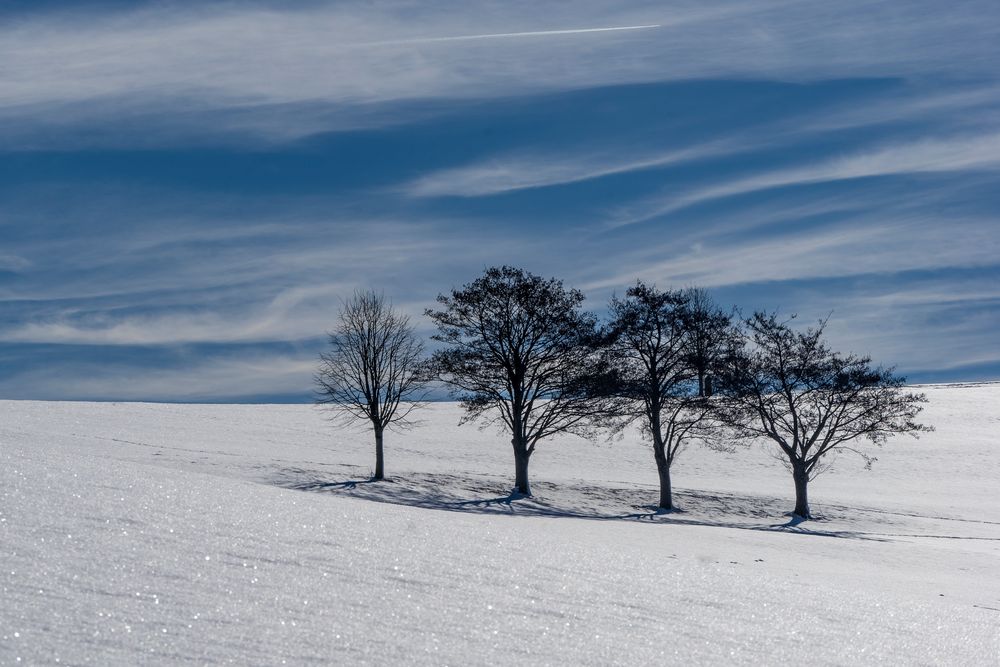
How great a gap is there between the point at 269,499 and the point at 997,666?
24.6 feet

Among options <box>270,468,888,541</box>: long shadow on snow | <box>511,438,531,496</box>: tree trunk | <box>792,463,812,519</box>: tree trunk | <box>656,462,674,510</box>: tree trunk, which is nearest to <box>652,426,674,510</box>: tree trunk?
<box>656,462,674,510</box>: tree trunk

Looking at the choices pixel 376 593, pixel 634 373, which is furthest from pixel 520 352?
pixel 376 593

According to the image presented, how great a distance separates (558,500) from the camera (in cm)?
3134

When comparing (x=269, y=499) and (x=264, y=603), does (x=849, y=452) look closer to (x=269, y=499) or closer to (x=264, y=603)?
(x=269, y=499)

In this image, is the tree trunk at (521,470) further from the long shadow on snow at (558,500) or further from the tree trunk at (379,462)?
the tree trunk at (379,462)

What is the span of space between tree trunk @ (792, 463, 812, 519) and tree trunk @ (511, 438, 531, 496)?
10.0 metres

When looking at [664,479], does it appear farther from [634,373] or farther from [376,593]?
[376,593]

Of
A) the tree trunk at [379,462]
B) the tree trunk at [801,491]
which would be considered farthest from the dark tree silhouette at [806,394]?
the tree trunk at [379,462]

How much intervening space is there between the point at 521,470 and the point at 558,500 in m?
1.93

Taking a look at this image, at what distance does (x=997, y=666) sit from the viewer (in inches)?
284

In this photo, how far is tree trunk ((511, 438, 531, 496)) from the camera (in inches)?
1255

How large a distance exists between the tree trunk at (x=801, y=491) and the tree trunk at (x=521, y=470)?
A: 1003cm

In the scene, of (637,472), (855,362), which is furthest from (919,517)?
(637,472)

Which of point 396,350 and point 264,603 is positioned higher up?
point 396,350
